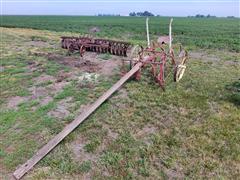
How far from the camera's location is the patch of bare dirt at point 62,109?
315 inches

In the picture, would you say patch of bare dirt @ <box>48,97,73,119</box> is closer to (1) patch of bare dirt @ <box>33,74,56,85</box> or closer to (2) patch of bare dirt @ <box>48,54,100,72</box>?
(1) patch of bare dirt @ <box>33,74,56,85</box>

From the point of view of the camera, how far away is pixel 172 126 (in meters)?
7.23

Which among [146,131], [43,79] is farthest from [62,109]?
[43,79]

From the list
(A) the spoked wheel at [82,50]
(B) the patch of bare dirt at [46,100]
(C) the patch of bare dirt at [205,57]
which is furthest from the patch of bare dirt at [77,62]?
(C) the patch of bare dirt at [205,57]

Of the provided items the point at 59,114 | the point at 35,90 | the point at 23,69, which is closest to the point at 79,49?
the point at 23,69

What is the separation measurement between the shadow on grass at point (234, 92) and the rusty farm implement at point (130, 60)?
5.20 feet

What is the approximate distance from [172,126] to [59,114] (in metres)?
2.86

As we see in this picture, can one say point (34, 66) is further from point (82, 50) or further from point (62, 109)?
point (62, 109)

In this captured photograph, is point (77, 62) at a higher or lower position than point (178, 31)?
higher

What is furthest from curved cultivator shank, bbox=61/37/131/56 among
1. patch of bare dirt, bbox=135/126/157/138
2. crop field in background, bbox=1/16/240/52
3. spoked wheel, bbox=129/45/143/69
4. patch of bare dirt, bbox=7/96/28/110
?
patch of bare dirt, bbox=135/126/157/138

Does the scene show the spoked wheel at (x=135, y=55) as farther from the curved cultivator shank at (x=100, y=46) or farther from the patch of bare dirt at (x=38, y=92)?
the patch of bare dirt at (x=38, y=92)

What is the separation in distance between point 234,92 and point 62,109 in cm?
483

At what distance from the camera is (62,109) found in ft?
27.4

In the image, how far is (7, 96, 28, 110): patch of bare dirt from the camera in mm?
8813
